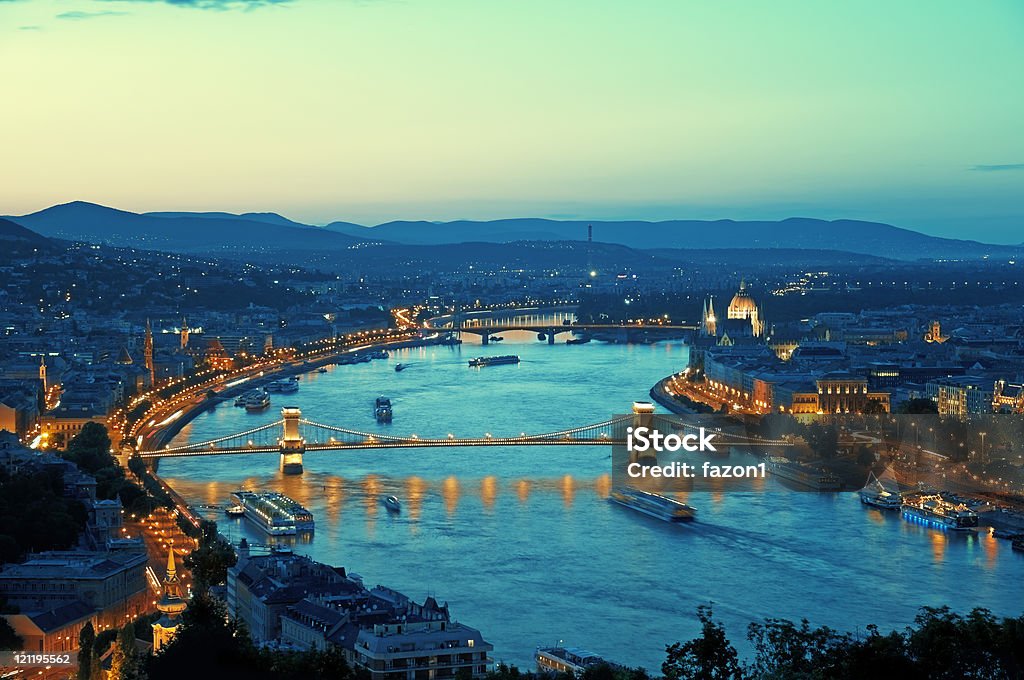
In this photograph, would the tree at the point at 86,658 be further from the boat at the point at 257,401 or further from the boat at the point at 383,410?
the boat at the point at 257,401

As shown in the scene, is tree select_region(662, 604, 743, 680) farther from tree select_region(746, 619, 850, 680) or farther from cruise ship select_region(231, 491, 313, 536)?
cruise ship select_region(231, 491, 313, 536)

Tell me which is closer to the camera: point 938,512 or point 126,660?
point 126,660

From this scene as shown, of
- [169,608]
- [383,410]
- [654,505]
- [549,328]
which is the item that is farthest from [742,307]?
[169,608]

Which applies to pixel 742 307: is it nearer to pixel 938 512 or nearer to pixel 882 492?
pixel 882 492

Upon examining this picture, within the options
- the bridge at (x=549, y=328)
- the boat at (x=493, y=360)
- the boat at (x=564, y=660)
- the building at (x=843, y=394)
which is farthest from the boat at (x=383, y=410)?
the bridge at (x=549, y=328)

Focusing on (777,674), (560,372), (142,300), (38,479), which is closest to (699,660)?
(777,674)

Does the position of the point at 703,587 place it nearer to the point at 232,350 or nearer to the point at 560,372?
the point at 560,372
